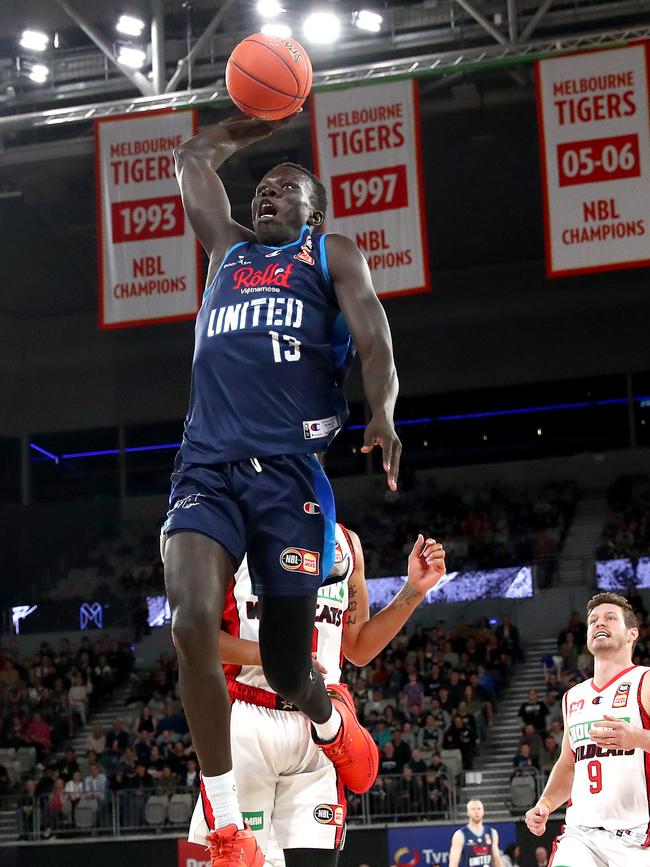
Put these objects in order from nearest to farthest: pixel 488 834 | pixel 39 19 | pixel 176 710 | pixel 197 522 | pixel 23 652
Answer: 1. pixel 197 522
2. pixel 488 834
3. pixel 39 19
4. pixel 176 710
5. pixel 23 652

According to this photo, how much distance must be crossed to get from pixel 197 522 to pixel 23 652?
849 inches

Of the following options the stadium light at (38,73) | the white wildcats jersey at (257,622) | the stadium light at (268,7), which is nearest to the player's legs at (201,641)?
the white wildcats jersey at (257,622)

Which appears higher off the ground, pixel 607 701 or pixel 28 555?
pixel 28 555

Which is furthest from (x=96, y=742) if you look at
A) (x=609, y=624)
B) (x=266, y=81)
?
(x=266, y=81)

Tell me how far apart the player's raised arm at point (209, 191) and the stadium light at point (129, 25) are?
12.8 meters

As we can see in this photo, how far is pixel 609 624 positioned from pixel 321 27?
37.1ft

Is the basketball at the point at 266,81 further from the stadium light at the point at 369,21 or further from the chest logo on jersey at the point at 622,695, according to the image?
the stadium light at the point at 369,21

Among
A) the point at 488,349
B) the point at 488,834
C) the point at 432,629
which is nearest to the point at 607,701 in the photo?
the point at 488,834

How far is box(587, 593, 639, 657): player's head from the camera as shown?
7004 millimetres

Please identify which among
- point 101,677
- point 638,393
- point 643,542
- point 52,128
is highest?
point 52,128

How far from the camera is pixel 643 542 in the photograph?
23.1 metres

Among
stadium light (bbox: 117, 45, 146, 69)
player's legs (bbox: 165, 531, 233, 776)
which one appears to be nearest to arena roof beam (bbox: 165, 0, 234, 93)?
stadium light (bbox: 117, 45, 146, 69)

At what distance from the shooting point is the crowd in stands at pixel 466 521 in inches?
945

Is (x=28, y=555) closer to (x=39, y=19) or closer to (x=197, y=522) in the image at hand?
(x=39, y=19)
